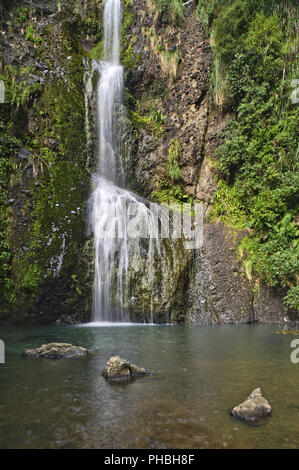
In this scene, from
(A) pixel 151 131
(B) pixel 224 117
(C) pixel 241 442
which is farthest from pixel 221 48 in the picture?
(C) pixel 241 442

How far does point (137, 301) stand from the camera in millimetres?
10383

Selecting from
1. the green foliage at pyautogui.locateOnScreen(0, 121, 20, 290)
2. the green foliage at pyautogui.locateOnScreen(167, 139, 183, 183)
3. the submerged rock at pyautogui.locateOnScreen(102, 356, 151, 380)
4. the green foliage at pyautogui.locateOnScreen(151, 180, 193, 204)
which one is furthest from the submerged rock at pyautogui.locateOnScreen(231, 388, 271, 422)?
the green foliage at pyautogui.locateOnScreen(167, 139, 183, 183)

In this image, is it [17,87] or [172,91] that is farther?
[172,91]

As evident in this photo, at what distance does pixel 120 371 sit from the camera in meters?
4.49

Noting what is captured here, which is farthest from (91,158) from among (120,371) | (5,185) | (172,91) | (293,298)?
(120,371)

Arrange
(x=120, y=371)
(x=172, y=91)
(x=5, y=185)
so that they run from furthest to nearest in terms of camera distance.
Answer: (x=172, y=91) → (x=5, y=185) → (x=120, y=371)

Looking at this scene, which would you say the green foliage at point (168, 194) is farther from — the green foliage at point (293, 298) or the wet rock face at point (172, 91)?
the green foliage at point (293, 298)

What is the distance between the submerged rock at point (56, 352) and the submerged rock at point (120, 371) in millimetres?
1371

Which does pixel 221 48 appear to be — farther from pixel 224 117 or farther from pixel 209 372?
pixel 209 372

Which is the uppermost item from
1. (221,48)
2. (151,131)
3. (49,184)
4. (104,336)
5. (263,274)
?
(221,48)

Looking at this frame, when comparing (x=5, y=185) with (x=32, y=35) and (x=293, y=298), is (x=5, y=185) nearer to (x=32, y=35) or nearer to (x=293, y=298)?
(x=32, y=35)

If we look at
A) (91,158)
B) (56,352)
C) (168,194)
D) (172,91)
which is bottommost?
(56,352)

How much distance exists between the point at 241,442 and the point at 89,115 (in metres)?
13.8

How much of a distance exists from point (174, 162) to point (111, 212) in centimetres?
384
